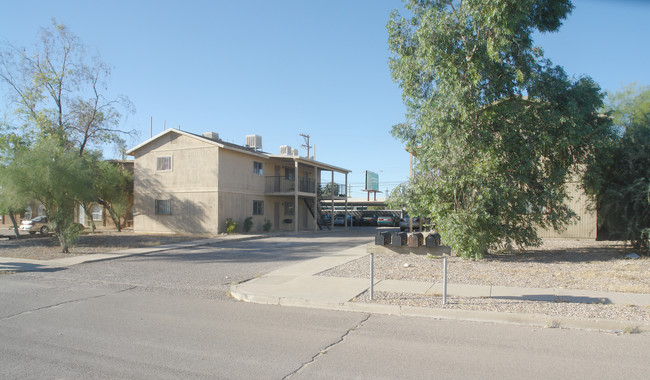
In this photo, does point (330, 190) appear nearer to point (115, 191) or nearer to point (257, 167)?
point (257, 167)

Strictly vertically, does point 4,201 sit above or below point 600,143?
below

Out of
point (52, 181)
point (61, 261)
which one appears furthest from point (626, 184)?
point (52, 181)

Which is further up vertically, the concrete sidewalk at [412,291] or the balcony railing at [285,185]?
the balcony railing at [285,185]

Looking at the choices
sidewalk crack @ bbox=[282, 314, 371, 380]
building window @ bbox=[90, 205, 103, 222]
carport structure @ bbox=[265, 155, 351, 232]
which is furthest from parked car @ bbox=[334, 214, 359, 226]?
sidewalk crack @ bbox=[282, 314, 371, 380]

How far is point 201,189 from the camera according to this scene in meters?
27.5

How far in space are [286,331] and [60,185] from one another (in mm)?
15901

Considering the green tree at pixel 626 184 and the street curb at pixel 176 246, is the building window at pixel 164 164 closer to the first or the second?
the street curb at pixel 176 246

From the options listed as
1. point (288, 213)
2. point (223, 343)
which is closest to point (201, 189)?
point (288, 213)

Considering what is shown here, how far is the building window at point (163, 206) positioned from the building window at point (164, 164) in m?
2.05

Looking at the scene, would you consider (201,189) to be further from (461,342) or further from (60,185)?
(461,342)

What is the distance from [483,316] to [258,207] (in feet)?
81.6

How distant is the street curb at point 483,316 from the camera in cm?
683

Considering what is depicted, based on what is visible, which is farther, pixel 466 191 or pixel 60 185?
pixel 60 185

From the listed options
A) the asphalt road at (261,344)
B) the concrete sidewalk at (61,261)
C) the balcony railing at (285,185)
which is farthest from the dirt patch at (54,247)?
the balcony railing at (285,185)
